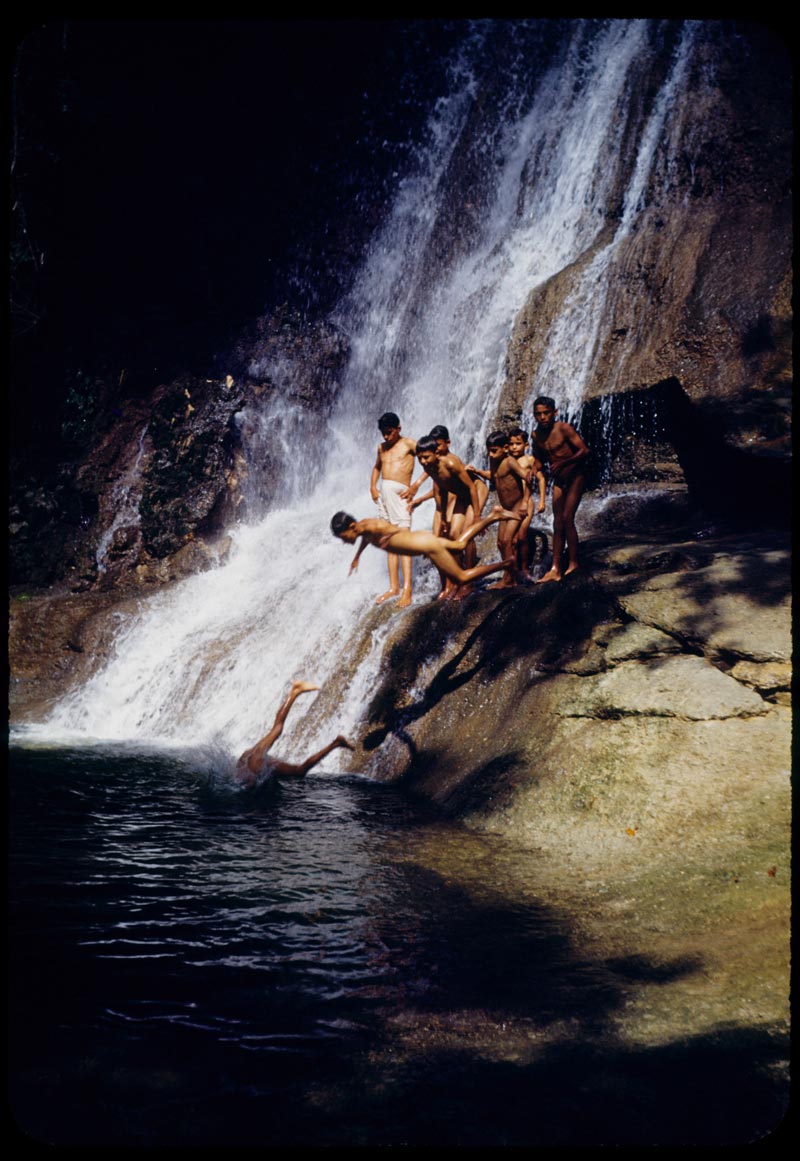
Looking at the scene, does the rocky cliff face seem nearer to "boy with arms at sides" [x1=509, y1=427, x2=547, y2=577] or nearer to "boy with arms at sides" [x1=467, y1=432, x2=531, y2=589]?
"boy with arms at sides" [x1=509, y1=427, x2=547, y2=577]

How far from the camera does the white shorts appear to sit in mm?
9266

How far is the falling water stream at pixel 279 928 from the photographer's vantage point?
7.13 feet

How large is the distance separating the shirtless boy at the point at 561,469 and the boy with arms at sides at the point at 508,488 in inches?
14.2

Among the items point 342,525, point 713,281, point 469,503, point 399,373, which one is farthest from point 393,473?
point 399,373

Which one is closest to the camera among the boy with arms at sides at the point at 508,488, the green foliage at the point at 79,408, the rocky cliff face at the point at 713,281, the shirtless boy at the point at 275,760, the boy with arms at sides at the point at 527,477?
the shirtless boy at the point at 275,760

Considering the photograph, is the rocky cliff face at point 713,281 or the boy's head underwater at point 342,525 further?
the rocky cliff face at point 713,281

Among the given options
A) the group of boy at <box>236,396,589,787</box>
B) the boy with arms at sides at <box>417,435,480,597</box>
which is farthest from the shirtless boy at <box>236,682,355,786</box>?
the boy with arms at sides at <box>417,435,480,597</box>

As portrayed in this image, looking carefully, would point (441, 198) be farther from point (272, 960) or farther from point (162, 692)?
point (272, 960)

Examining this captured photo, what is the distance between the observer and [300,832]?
4.98 m

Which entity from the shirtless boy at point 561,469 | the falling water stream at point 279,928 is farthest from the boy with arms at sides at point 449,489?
the falling water stream at point 279,928

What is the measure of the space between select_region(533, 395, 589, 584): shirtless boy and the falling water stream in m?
1.87

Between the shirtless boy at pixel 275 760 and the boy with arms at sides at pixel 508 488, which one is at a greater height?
the boy with arms at sides at pixel 508 488

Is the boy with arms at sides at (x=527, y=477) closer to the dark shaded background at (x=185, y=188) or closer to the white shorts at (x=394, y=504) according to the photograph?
the white shorts at (x=394, y=504)

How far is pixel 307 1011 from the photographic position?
271 centimetres
